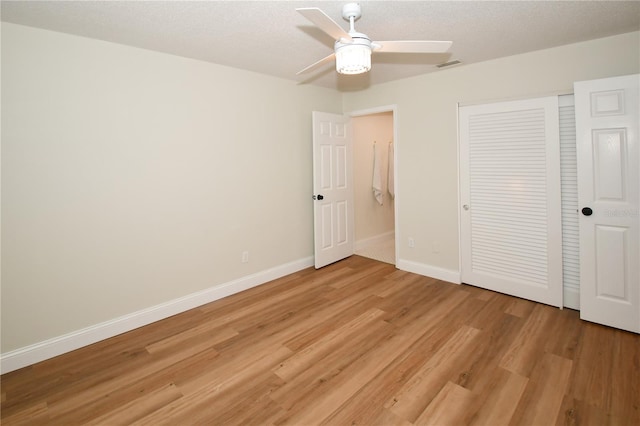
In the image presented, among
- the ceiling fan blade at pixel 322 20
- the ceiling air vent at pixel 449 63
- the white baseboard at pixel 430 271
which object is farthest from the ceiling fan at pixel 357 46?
the white baseboard at pixel 430 271

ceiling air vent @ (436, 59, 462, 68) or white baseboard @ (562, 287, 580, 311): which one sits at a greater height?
ceiling air vent @ (436, 59, 462, 68)

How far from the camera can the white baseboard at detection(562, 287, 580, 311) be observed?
119 inches

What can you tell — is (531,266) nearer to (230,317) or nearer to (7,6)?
(230,317)

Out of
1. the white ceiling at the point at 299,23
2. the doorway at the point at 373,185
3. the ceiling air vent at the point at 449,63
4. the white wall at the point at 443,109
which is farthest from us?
the doorway at the point at 373,185

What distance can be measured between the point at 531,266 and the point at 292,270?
2737 millimetres

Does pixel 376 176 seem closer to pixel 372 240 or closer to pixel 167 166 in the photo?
pixel 372 240

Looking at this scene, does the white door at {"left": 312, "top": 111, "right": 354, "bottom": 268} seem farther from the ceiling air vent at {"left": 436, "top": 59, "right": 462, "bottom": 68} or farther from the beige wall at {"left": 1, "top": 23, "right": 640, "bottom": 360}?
the ceiling air vent at {"left": 436, "top": 59, "right": 462, "bottom": 68}

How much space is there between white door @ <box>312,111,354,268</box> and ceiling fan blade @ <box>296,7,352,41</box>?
2.29m

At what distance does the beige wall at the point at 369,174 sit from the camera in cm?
535

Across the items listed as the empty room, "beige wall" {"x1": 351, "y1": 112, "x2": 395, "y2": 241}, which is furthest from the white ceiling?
"beige wall" {"x1": 351, "y1": 112, "x2": 395, "y2": 241}

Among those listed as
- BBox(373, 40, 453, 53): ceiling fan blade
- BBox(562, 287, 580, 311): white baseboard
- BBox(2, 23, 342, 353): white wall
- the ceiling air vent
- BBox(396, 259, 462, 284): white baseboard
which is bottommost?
BBox(562, 287, 580, 311): white baseboard

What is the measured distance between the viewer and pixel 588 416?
5.88 feet

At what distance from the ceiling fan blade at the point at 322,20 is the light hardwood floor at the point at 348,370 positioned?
220 centimetres

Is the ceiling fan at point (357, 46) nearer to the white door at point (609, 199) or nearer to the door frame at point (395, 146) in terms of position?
the white door at point (609, 199)
